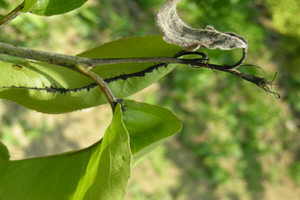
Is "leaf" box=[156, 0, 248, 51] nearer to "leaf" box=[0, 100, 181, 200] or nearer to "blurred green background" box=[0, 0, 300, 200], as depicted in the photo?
"leaf" box=[0, 100, 181, 200]

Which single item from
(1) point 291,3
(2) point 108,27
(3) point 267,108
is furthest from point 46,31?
(1) point 291,3

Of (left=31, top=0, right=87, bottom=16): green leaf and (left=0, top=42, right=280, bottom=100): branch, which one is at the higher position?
(left=31, top=0, right=87, bottom=16): green leaf

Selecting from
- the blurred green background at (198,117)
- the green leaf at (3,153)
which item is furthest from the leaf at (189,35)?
the blurred green background at (198,117)

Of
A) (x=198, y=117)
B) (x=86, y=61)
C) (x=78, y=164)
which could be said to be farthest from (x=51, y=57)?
(x=198, y=117)

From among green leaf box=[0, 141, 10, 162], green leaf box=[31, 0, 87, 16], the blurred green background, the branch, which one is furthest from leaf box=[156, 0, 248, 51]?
the blurred green background

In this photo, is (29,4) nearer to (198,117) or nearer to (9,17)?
(9,17)

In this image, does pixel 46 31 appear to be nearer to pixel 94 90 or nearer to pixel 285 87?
pixel 94 90
